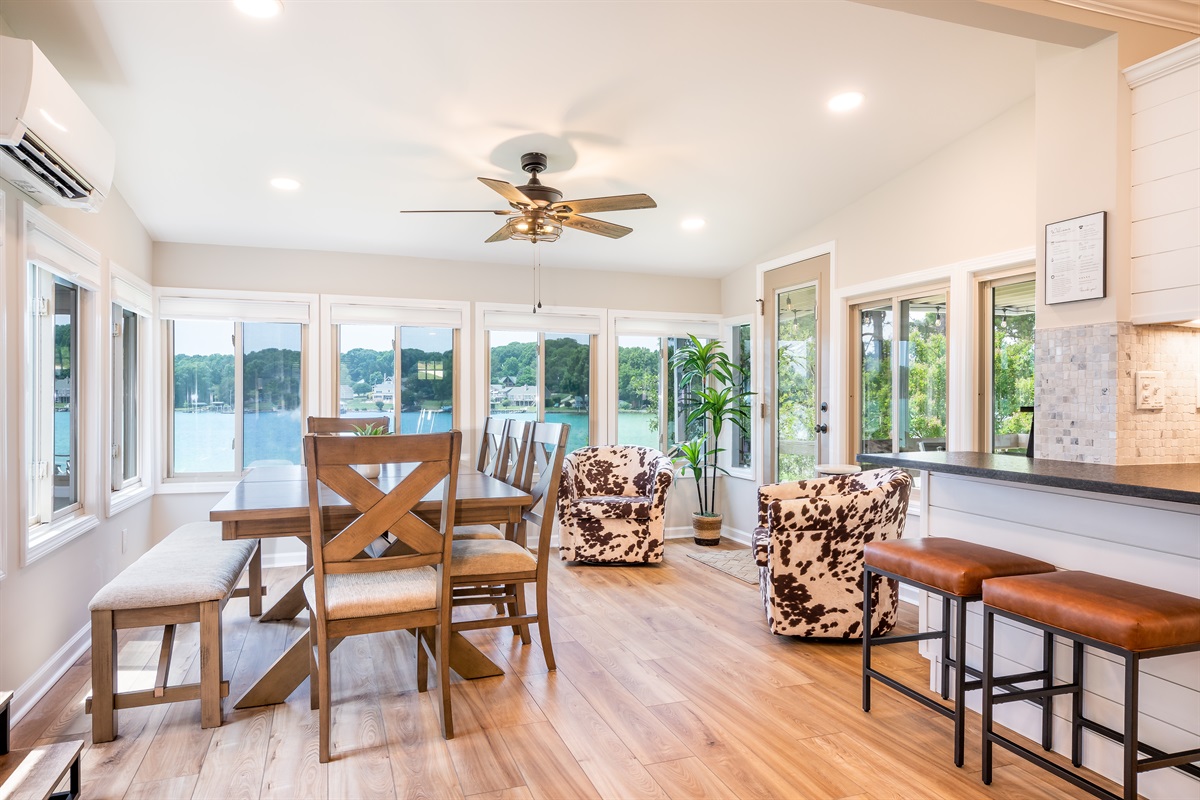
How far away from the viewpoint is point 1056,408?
2.61 m

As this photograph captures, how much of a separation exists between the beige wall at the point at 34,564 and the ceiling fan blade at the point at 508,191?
174 cm

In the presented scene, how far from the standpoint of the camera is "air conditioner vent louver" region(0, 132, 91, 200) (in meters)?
2.22

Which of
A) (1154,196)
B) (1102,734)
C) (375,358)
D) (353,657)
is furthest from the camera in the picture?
(375,358)

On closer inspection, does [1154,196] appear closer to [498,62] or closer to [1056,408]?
[1056,408]

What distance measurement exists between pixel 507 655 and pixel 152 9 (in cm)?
292

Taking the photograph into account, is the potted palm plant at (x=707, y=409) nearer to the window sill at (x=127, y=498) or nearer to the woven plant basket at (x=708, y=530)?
the woven plant basket at (x=708, y=530)

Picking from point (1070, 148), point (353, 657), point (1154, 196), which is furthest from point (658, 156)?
point (353, 657)

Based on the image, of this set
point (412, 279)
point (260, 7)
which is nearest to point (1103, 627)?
point (260, 7)

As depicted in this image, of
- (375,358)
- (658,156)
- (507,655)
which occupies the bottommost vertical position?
(507,655)

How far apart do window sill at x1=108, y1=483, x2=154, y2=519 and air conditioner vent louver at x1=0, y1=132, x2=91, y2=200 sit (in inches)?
72.5

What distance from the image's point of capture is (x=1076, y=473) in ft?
7.04

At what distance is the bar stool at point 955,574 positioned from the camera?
2135 mm

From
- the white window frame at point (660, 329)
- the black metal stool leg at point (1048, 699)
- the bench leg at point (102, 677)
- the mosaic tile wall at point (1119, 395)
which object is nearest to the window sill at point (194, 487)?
the bench leg at point (102, 677)

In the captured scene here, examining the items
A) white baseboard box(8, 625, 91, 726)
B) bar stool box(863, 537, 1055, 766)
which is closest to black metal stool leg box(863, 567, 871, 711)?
bar stool box(863, 537, 1055, 766)
